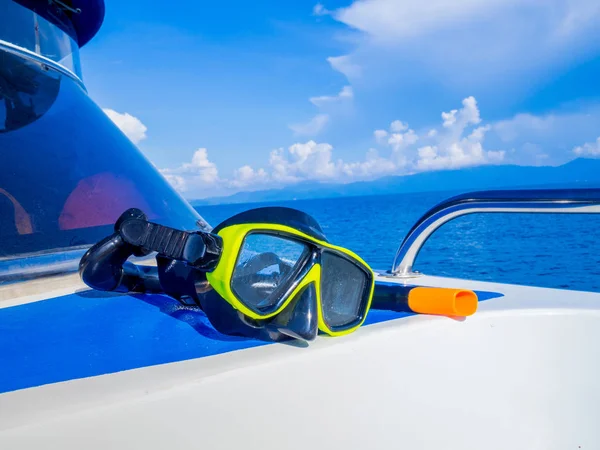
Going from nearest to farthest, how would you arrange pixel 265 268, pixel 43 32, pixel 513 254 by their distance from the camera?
1. pixel 265 268
2. pixel 43 32
3. pixel 513 254

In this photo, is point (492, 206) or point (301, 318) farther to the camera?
point (492, 206)

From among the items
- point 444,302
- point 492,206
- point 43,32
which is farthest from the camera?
point 43,32

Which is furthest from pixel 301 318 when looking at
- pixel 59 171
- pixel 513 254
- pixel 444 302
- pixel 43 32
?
pixel 513 254

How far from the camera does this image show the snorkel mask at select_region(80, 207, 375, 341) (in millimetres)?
907

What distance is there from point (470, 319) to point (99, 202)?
1235 mm

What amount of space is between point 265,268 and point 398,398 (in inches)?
15.3

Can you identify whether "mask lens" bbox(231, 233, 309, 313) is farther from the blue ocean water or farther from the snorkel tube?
the blue ocean water

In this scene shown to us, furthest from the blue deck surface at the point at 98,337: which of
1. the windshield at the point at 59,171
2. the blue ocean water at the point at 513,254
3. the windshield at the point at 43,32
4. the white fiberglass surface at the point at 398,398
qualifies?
the blue ocean water at the point at 513,254

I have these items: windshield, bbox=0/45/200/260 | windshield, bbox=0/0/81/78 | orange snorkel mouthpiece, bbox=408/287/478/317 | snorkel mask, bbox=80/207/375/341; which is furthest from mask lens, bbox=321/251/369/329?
windshield, bbox=0/0/81/78

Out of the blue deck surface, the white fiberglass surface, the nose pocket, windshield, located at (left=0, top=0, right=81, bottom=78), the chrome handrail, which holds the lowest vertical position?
the white fiberglass surface

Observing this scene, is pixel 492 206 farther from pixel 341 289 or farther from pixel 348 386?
pixel 348 386

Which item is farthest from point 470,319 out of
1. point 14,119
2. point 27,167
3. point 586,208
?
A: point 14,119

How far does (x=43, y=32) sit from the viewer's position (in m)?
1.82

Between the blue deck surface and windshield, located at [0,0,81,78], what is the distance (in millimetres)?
962
